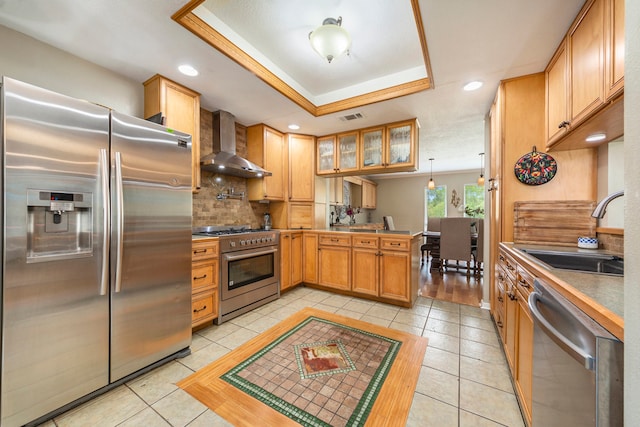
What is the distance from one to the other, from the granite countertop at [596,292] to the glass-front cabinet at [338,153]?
2735 millimetres

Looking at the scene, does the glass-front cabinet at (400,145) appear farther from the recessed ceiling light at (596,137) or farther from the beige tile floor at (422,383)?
the beige tile floor at (422,383)

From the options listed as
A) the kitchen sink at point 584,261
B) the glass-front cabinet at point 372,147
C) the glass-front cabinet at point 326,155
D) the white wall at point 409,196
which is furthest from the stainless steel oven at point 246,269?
the white wall at point 409,196

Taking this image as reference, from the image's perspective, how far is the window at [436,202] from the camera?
716 cm

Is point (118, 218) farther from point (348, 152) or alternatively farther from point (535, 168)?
point (535, 168)

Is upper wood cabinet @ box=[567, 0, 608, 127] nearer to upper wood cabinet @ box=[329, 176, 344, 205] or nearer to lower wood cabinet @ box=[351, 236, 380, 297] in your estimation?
lower wood cabinet @ box=[351, 236, 380, 297]

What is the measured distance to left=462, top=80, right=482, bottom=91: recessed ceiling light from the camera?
2.28 meters

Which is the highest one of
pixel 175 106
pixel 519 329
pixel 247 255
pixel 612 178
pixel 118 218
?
pixel 175 106

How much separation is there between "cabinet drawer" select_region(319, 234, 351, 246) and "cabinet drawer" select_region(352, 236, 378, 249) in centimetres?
10

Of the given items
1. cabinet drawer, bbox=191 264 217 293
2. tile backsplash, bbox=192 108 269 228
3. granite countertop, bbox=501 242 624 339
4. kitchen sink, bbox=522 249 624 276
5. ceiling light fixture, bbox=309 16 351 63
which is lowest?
cabinet drawer, bbox=191 264 217 293

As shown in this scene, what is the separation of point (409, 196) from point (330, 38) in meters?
6.56

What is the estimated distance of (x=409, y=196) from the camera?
7.61 m

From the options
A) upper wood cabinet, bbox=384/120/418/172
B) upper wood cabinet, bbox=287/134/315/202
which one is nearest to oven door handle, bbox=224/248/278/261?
→ upper wood cabinet, bbox=287/134/315/202

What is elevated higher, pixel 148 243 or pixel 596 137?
pixel 596 137

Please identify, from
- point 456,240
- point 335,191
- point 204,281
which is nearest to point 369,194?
point 335,191
